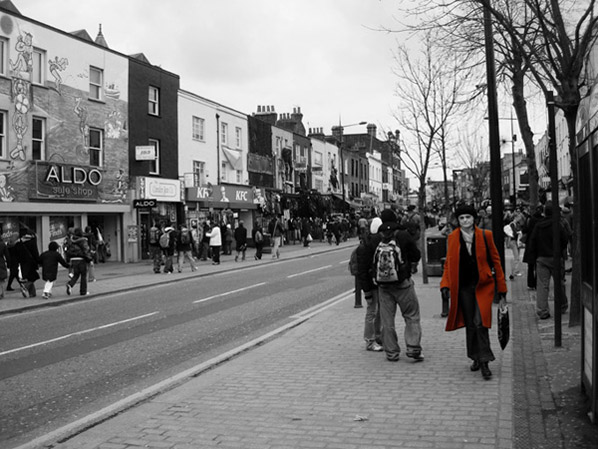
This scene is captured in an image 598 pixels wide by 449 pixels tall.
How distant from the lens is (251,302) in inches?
562

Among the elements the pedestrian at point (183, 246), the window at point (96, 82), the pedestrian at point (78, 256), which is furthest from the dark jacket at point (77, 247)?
the window at point (96, 82)

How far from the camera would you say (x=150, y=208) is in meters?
30.0

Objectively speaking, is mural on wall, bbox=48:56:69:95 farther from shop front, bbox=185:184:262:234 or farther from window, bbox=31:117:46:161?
shop front, bbox=185:184:262:234

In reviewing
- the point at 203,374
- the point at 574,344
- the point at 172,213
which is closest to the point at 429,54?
the point at 574,344

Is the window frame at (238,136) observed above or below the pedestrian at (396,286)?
above

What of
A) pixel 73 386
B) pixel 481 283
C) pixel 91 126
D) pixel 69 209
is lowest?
pixel 73 386

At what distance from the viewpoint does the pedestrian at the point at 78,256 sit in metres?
16.2

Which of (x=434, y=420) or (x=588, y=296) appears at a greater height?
(x=588, y=296)

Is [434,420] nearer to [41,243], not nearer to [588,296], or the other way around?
[588,296]

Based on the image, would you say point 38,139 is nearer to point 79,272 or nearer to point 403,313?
point 79,272

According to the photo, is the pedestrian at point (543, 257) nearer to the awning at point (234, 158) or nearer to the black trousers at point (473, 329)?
the black trousers at point (473, 329)

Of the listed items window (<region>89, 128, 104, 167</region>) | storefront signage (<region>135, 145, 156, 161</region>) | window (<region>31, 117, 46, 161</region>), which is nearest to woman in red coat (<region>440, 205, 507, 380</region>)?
window (<region>31, 117, 46, 161</region>)

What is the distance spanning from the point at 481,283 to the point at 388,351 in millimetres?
1448

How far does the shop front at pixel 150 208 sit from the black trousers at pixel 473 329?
22.3 meters
